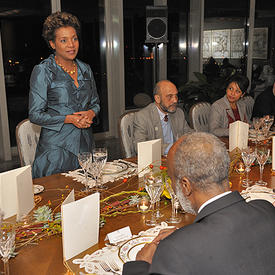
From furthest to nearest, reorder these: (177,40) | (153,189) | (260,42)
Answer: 1. (260,42)
2. (177,40)
3. (153,189)

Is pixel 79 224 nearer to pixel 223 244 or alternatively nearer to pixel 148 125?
pixel 223 244

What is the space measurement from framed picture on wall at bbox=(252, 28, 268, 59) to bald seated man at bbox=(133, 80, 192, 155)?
5.46m

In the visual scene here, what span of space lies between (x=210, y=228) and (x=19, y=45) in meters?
5.20

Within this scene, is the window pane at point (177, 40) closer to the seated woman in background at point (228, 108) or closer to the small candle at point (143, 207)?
the seated woman in background at point (228, 108)

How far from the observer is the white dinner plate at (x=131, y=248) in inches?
55.5

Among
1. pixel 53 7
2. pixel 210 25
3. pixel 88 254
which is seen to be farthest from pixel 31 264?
pixel 210 25

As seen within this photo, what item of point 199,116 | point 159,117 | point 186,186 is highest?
point 186,186

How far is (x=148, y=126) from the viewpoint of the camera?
331cm

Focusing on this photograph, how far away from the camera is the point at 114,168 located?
Answer: 251cm

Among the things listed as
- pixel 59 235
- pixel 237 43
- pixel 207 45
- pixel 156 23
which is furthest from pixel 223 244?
pixel 237 43

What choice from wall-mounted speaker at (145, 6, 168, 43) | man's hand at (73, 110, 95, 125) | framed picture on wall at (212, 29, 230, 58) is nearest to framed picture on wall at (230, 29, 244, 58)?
framed picture on wall at (212, 29, 230, 58)

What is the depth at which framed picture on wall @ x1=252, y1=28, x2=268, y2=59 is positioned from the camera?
8.11m

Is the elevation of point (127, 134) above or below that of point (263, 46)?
below

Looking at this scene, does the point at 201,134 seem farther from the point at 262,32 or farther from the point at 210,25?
the point at 262,32
